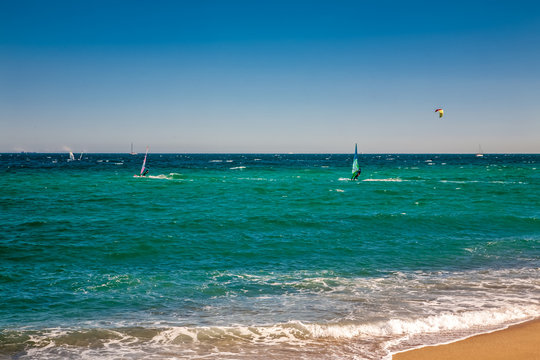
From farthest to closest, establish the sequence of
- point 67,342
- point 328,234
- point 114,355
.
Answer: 1. point 328,234
2. point 67,342
3. point 114,355

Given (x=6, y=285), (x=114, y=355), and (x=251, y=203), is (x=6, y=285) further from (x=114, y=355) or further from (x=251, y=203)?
(x=251, y=203)

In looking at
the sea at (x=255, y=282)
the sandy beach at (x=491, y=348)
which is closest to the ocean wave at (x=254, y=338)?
the sea at (x=255, y=282)

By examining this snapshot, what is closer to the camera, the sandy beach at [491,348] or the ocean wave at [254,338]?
the sandy beach at [491,348]

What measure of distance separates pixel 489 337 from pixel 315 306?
14.0ft

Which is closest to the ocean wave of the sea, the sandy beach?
the sea

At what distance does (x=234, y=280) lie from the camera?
1337 cm

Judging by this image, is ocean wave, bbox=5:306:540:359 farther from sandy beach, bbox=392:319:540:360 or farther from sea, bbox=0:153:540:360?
sandy beach, bbox=392:319:540:360

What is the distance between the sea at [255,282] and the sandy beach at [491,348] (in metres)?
0.35

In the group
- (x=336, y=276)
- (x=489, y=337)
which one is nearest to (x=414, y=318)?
(x=489, y=337)

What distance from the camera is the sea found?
883 cm

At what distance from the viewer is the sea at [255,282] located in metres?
8.83

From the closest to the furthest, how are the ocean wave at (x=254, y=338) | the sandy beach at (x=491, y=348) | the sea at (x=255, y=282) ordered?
the sandy beach at (x=491, y=348), the ocean wave at (x=254, y=338), the sea at (x=255, y=282)

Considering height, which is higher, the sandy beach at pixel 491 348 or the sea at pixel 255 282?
the sandy beach at pixel 491 348

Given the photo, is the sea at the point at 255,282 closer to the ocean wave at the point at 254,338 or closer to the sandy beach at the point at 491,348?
the ocean wave at the point at 254,338
